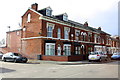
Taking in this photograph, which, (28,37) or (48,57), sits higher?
(28,37)

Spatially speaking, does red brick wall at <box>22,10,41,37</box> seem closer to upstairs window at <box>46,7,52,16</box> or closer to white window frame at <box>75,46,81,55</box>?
upstairs window at <box>46,7,52,16</box>

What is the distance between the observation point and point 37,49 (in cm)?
2528

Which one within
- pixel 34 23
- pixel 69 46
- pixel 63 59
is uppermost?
pixel 34 23

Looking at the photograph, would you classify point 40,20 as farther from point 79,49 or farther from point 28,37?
point 79,49

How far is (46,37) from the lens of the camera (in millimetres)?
25625

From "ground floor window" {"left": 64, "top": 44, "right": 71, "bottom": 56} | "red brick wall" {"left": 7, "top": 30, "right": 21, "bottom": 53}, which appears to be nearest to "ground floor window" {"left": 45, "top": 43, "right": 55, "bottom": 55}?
"ground floor window" {"left": 64, "top": 44, "right": 71, "bottom": 56}

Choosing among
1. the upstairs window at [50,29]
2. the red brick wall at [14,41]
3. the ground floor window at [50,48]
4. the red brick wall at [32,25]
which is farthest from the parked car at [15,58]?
the red brick wall at [14,41]

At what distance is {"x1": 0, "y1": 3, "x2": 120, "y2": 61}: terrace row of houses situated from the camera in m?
25.0

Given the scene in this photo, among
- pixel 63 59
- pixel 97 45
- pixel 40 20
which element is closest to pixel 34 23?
pixel 40 20

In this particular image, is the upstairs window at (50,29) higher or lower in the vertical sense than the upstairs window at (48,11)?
lower

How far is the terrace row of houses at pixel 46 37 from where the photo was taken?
25000 millimetres

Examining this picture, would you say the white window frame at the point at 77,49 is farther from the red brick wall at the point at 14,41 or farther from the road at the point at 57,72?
the road at the point at 57,72

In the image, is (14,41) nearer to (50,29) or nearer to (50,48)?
(50,29)

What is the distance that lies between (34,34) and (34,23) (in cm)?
217
